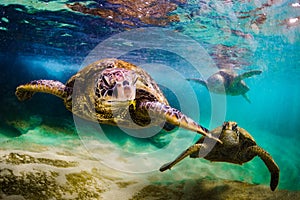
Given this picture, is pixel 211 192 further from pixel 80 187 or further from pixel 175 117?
pixel 80 187

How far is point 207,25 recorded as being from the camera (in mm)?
11703

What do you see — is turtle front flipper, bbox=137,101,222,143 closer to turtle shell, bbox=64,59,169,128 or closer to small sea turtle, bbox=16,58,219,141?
small sea turtle, bbox=16,58,219,141

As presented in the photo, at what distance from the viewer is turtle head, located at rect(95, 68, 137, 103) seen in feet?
10.5

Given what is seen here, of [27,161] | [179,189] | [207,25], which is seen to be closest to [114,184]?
[179,189]

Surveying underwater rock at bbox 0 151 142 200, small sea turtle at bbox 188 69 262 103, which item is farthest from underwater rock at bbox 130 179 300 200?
small sea turtle at bbox 188 69 262 103

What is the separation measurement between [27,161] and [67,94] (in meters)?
1.53

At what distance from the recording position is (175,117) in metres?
3.22

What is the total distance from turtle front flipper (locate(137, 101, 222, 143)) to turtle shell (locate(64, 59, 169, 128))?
345 millimetres

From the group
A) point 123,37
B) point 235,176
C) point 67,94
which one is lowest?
point 235,176

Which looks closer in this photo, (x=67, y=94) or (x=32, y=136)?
(x=67, y=94)

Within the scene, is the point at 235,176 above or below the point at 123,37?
below

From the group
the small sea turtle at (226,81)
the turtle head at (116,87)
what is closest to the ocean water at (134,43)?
the small sea turtle at (226,81)

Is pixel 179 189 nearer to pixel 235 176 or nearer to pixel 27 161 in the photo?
pixel 27 161

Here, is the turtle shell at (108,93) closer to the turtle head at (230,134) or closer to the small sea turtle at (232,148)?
the small sea turtle at (232,148)
